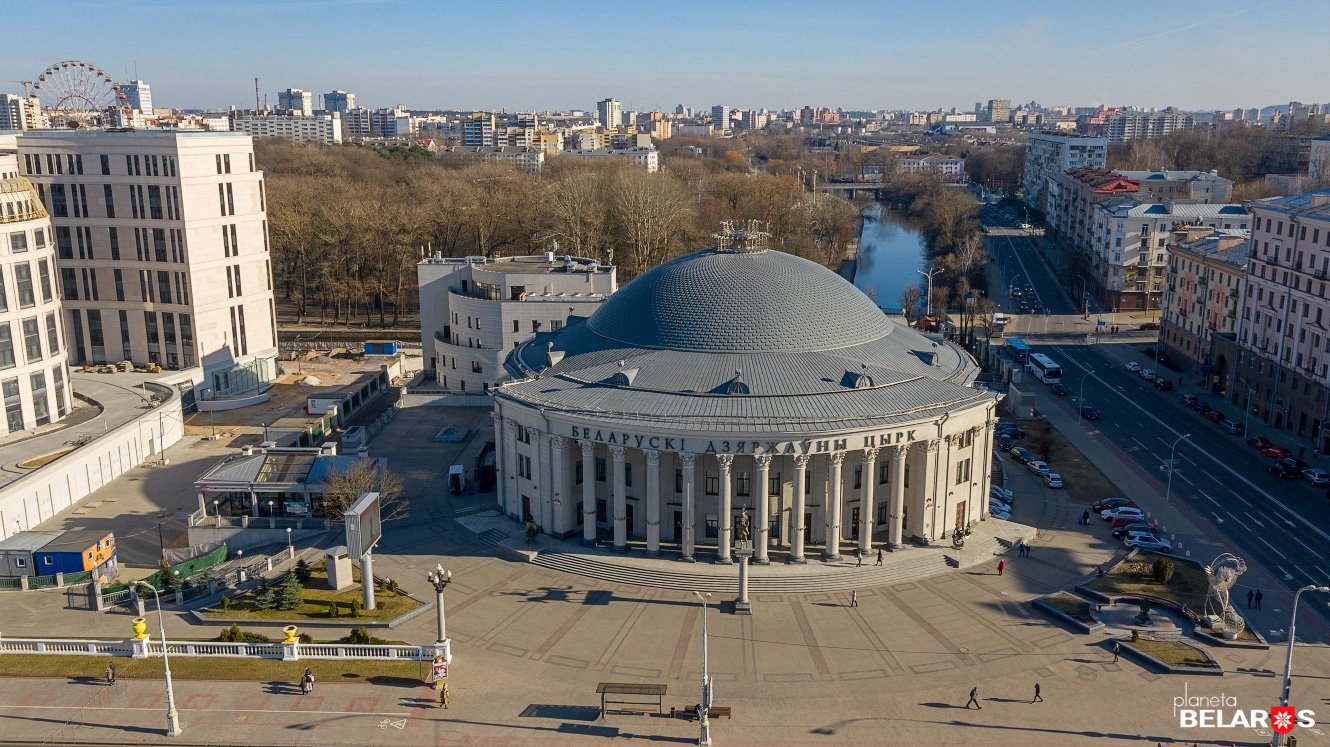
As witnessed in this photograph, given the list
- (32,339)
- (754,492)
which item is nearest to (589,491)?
(754,492)

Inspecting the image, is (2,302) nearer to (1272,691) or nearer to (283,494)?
(283,494)

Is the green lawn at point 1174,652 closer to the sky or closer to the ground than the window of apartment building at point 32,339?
closer to the ground

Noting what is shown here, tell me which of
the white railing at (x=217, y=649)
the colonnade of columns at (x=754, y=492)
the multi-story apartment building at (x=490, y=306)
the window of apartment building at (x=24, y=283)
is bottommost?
the white railing at (x=217, y=649)

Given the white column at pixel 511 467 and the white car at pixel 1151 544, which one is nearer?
the white car at pixel 1151 544

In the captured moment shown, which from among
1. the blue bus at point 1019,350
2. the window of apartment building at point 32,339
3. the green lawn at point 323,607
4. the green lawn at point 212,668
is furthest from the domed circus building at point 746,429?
the blue bus at point 1019,350

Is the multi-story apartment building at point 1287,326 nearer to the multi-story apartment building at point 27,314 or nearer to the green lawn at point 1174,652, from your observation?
the green lawn at point 1174,652

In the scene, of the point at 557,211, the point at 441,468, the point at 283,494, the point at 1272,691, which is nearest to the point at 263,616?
the point at 283,494

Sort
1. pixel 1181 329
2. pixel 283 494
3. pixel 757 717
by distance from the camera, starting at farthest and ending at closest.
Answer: pixel 1181 329 < pixel 283 494 < pixel 757 717
